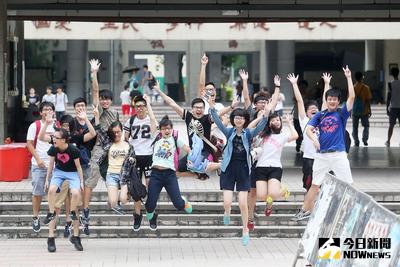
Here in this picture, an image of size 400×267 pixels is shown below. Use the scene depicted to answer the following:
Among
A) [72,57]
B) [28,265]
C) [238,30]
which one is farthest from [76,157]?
[72,57]

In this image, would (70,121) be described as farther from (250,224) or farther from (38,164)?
(250,224)

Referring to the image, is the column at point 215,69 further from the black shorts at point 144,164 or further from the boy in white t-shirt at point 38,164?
the black shorts at point 144,164

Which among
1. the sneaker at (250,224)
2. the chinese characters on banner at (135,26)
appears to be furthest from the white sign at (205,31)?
the sneaker at (250,224)

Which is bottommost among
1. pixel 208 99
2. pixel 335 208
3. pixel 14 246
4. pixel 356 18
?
pixel 14 246

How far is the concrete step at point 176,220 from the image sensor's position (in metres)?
13.8

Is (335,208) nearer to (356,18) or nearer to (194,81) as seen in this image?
(356,18)

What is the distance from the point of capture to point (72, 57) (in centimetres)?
4178

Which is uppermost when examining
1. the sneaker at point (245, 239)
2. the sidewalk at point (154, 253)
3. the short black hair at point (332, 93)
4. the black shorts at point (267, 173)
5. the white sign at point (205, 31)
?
the white sign at point (205, 31)

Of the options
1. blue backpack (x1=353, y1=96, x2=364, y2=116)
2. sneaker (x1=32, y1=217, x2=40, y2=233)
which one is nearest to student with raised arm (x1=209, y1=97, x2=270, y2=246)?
sneaker (x1=32, y1=217, x2=40, y2=233)

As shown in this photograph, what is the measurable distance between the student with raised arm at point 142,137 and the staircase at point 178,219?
2.72 ft

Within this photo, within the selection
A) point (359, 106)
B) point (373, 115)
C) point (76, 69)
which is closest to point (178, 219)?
point (359, 106)

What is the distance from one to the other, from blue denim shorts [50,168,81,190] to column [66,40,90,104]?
96.8 ft

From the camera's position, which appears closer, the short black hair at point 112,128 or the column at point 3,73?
the short black hair at point 112,128

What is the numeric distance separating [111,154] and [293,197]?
3.10m
